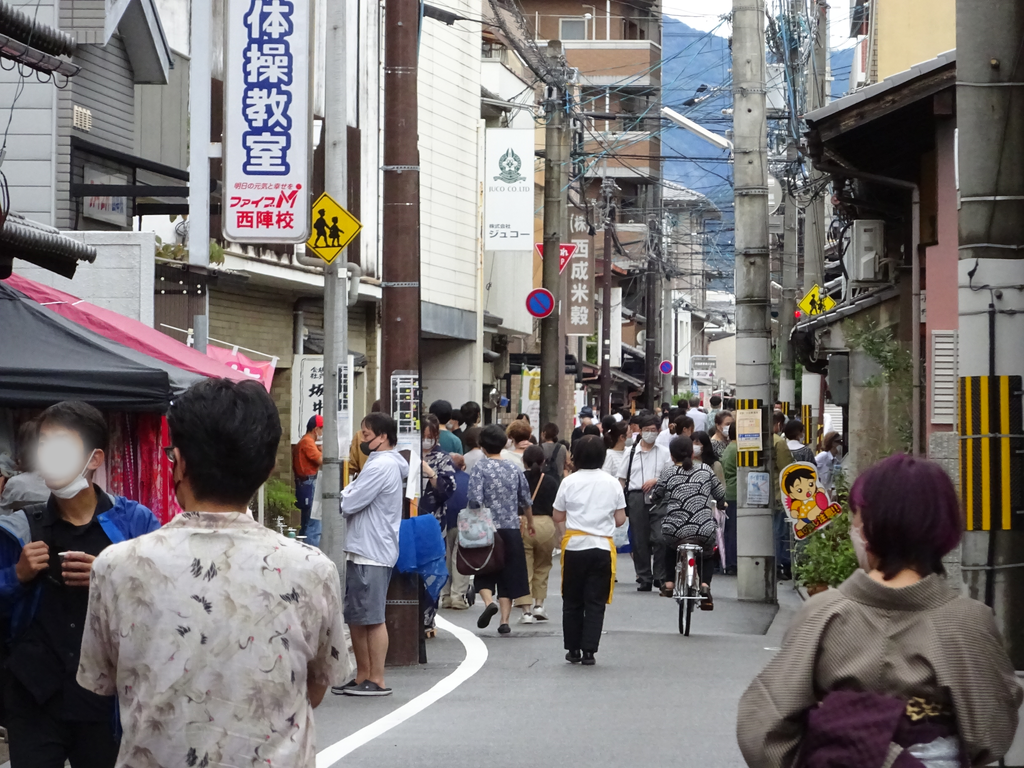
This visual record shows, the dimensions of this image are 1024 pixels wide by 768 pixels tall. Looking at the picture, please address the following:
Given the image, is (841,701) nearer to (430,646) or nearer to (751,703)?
(751,703)

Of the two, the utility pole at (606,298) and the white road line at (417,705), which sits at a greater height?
the utility pole at (606,298)

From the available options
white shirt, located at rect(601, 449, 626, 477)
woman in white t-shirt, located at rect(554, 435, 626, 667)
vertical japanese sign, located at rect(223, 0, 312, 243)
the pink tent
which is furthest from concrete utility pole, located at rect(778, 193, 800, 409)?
the pink tent

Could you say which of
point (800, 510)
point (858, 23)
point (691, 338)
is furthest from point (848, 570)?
point (691, 338)

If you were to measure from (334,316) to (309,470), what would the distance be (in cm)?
886

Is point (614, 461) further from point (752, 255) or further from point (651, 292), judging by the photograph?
point (651, 292)

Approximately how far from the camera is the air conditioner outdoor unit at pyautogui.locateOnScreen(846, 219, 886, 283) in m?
18.2

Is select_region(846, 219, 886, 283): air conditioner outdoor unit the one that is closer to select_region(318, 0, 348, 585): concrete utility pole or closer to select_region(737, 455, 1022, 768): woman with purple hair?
select_region(318, 0, 348, 585): concrete utility pole

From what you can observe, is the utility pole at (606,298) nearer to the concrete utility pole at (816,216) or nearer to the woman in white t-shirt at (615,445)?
the concrete utility pole at (816,216)

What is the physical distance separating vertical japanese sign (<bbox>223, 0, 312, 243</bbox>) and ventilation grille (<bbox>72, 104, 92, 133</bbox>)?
2375 mm

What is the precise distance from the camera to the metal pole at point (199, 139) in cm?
1734

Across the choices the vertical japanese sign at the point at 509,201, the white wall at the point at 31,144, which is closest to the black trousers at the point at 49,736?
the white wall at the point at 31,144

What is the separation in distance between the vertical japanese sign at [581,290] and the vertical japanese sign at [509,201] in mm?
5203

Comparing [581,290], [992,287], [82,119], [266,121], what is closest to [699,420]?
[581,290]

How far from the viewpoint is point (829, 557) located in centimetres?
1397
